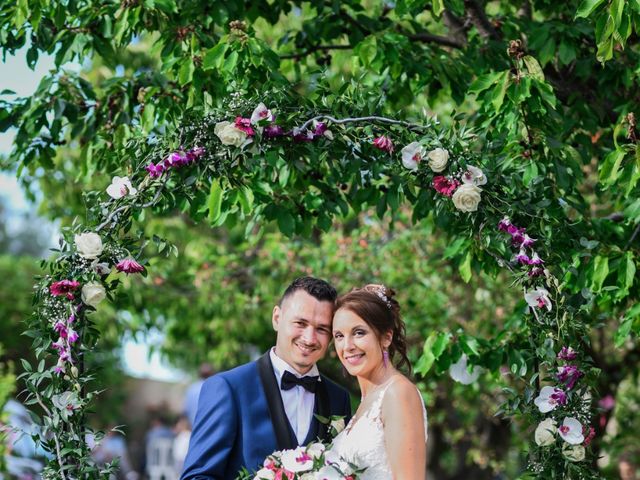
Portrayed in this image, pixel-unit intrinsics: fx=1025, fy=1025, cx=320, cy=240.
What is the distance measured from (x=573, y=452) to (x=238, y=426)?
5.17 feet

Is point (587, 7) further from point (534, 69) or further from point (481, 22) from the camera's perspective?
point (481, 22)

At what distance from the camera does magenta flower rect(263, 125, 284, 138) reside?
16.6 feet

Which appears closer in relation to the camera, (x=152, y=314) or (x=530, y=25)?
(x=530, y=25)

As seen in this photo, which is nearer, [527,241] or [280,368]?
[280,368]

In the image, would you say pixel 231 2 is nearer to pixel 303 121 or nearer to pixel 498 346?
pixel 303 121

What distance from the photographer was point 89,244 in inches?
186

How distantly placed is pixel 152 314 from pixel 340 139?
662cm

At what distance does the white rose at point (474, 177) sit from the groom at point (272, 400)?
35.0 inches

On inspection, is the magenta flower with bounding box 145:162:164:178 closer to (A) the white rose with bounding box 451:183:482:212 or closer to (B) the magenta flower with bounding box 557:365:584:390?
(A) the white rose with bounding box 451:183:482:212

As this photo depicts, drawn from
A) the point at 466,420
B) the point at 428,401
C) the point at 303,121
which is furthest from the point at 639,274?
the point at 466,420

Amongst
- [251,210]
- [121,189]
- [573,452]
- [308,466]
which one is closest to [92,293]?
[121,189]

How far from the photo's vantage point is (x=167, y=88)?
629 cm

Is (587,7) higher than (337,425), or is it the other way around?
(587,7)

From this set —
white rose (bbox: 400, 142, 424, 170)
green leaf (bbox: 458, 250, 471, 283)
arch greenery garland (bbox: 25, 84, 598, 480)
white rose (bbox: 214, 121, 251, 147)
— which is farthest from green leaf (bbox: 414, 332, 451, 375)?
white rose (bbox: 214, 121, 251, 147)
